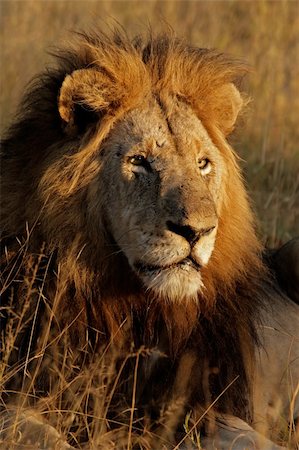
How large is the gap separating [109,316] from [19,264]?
0.44m

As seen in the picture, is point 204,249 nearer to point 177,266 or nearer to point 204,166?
point 177,266

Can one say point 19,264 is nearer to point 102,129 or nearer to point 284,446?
point 102,129

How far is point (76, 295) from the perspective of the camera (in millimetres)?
4570

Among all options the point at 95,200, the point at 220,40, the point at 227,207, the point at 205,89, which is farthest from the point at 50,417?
the point at 220,40

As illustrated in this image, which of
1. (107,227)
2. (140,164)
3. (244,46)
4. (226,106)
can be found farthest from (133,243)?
(244,46)

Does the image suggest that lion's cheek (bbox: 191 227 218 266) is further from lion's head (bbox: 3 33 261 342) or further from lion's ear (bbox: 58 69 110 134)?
lion's ear (bbox: 58 69 110 134)

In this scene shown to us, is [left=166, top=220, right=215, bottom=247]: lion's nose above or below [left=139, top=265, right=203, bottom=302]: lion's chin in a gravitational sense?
above

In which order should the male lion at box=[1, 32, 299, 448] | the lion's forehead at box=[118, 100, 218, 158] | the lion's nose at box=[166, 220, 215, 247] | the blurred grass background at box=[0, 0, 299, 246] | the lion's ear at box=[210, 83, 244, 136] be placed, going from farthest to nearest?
the blurred grass background at box=[0, 0, 299, 246], the lion's ear at box=[210, 83, 244, 136], the lion's forehead at box=[118, 100, 218, 158], the male lion at box=[1, 32, 299, 448], the lion's nose at box=[166, 220, 215, 247]

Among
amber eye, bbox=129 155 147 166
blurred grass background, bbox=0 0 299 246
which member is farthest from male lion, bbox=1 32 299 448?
blurred grass background, bbox=0 0 299 246

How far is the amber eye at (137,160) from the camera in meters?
4.54

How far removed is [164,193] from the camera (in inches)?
172

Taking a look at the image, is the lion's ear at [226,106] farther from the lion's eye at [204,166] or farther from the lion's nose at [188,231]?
the lion's nose at [188,231]

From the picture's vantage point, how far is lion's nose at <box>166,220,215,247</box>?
420cm

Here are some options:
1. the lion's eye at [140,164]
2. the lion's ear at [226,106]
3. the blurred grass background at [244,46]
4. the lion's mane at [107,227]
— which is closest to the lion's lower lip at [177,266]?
the lion's mane at [107,227]
